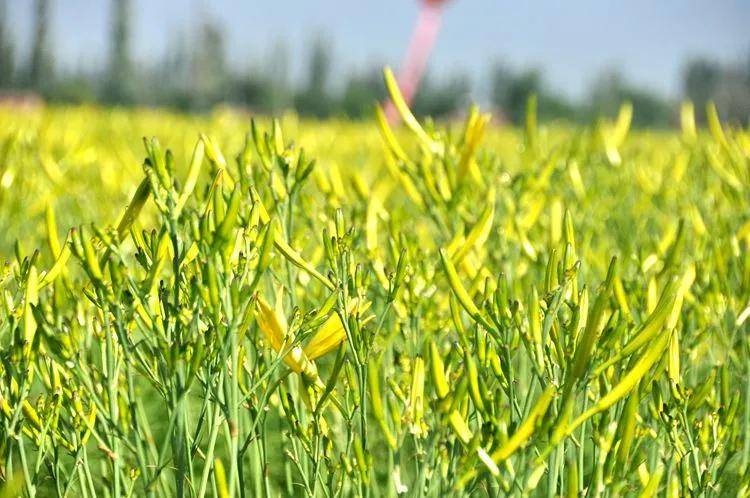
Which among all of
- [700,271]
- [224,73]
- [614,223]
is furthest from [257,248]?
[224,73]

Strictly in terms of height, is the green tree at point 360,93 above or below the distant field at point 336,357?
below

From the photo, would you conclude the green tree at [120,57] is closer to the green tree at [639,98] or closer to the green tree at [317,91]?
the green tree at [317,91]

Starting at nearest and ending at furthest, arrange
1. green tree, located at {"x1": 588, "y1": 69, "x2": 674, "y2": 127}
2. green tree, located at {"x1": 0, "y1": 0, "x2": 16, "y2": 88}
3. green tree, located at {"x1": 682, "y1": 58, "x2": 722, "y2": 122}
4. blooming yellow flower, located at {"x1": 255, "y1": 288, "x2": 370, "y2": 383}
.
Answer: blooming yellow flower, located at {"x1": 255, "y1": 288, "x2": 370, "y2": 383}
green tree, located at {"x1": 0, "y1": 0, "x2": 16, "y2": 88}
green tree, located at {"x1": 588, "y1": 69, "x2": 674, "y2": 127}
green tree, located at {"x1": 682, "y1": 58, "x2": 722, "y2": 122}

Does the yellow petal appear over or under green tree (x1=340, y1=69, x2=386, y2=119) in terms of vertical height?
over

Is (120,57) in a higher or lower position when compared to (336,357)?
lower

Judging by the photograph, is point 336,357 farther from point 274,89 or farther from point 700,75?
point 700,75

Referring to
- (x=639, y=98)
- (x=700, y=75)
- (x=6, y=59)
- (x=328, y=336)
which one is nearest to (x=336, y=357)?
(x=328, y=336)

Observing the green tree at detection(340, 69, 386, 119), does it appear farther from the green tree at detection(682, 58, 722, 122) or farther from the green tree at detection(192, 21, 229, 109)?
the green tree at detection(682, 58, 722, 122)

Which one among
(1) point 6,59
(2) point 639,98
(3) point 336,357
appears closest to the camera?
(3) point 336,357

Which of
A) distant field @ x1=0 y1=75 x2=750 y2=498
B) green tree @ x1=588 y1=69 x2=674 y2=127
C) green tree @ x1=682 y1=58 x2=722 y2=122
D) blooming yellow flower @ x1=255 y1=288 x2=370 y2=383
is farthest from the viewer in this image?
green tree @ x1=682 y1=58 x2=722 y2=122

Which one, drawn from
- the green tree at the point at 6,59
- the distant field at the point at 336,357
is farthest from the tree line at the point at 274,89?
the distant field at the point at 336,357

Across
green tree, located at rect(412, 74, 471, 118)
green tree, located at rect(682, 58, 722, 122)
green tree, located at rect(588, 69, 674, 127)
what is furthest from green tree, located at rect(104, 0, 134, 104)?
green tree, located at rect(682, 58, 722, 122)

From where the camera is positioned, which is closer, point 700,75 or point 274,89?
point 274,89

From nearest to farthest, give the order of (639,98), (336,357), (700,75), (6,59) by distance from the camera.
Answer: (336,357) < (6,59) < (639,98) < (700,75)
